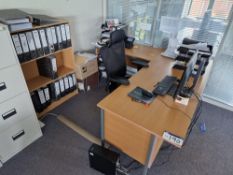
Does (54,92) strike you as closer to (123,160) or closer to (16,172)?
(16,172)

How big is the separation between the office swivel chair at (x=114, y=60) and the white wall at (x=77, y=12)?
909 millimetres

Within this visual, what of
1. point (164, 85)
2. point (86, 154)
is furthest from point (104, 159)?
point (164, 85)

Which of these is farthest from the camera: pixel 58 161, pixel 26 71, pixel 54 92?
pixel 54 92

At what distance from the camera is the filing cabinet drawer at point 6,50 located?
1333mm

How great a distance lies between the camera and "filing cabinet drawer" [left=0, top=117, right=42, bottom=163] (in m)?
1.65

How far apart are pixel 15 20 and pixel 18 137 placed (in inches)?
47.4

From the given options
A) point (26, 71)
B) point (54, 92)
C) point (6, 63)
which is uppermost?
point (6, 63)

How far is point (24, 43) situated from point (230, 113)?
9.68ft

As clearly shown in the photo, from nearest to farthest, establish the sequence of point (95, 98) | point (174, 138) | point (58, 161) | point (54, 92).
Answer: point (174, 138) → point (58, 161) → point (54, 92) → point (95, 98)

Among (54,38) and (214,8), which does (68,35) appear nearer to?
(54,38)

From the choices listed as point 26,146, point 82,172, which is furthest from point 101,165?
point 26,146

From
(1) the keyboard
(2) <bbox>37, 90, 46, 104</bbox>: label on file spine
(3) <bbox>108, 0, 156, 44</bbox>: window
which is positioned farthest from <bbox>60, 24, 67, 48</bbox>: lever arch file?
(1) the keyboard

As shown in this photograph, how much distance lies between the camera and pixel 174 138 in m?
1.10

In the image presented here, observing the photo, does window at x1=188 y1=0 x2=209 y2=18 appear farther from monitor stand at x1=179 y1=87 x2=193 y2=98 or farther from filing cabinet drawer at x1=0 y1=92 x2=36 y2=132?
filing cabinet drawer at x1=0 y1=92 x2=36 y2=132
